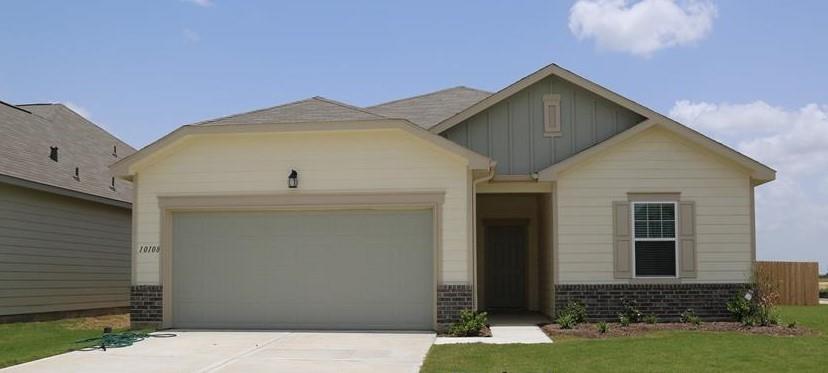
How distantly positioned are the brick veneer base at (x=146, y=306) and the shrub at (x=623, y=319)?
27.3ft

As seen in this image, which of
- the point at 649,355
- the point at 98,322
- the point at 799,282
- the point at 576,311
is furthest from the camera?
the point at 799,282

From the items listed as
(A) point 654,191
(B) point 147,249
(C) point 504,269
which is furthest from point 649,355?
(C) point 504,269

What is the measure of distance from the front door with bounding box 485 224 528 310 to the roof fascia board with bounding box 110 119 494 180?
6176 millimetres

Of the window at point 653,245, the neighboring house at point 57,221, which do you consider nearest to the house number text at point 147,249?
the neighboring house at point 57,221

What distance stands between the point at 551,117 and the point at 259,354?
8.17m

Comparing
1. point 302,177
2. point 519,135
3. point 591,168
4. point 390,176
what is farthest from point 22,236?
point 591,168

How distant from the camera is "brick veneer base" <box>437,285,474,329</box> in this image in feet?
50.8

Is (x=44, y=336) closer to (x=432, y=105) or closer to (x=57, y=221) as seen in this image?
(x=57, y=221)

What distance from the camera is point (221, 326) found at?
16.5 m

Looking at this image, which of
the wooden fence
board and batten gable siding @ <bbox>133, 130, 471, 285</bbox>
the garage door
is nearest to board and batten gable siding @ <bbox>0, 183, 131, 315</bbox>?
board and batten gable siding @ <bbox>133, 130, 471, 285</bbox>

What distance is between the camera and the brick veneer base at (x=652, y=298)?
55.5ft

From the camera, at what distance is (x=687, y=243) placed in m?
17.0

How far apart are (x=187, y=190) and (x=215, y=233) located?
0.93 m

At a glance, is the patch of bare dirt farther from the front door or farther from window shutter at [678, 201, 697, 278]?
window shutter at [678, 201, 697, 278]
